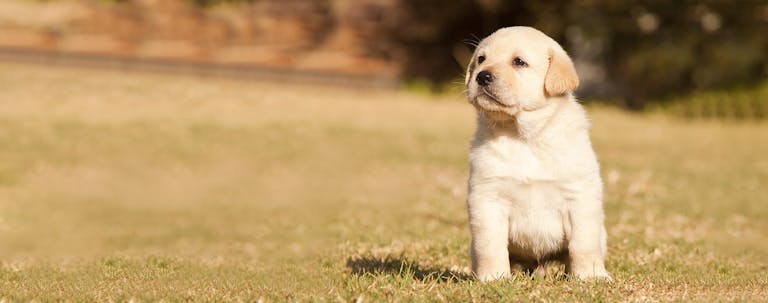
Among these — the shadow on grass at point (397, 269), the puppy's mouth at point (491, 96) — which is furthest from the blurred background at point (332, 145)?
the puppy's mouth at point (491, 96)

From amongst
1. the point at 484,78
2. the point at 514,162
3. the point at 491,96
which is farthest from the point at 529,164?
the point at 484,78

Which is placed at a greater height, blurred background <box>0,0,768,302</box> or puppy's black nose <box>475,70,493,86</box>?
puppy's black nose <box>475,70,493,86</box>

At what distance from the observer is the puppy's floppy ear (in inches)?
254

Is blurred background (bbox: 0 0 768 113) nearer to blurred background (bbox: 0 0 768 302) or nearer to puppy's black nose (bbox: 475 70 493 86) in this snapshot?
blurred background (bbox: 0 0 768 302)

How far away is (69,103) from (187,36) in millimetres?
7277

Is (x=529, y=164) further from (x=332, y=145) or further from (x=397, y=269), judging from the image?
(x=332, y=145)

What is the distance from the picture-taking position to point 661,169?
1647cm

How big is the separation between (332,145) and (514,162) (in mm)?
11249

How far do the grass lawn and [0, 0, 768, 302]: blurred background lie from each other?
0.15 ft

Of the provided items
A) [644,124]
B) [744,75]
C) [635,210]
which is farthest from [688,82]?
[635,210]

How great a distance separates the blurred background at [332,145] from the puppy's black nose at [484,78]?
3.93ft

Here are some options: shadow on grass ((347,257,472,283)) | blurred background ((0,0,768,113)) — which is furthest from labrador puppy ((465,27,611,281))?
blurred background ((0,0,768,113))

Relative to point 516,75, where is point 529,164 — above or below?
below

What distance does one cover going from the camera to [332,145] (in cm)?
1753
